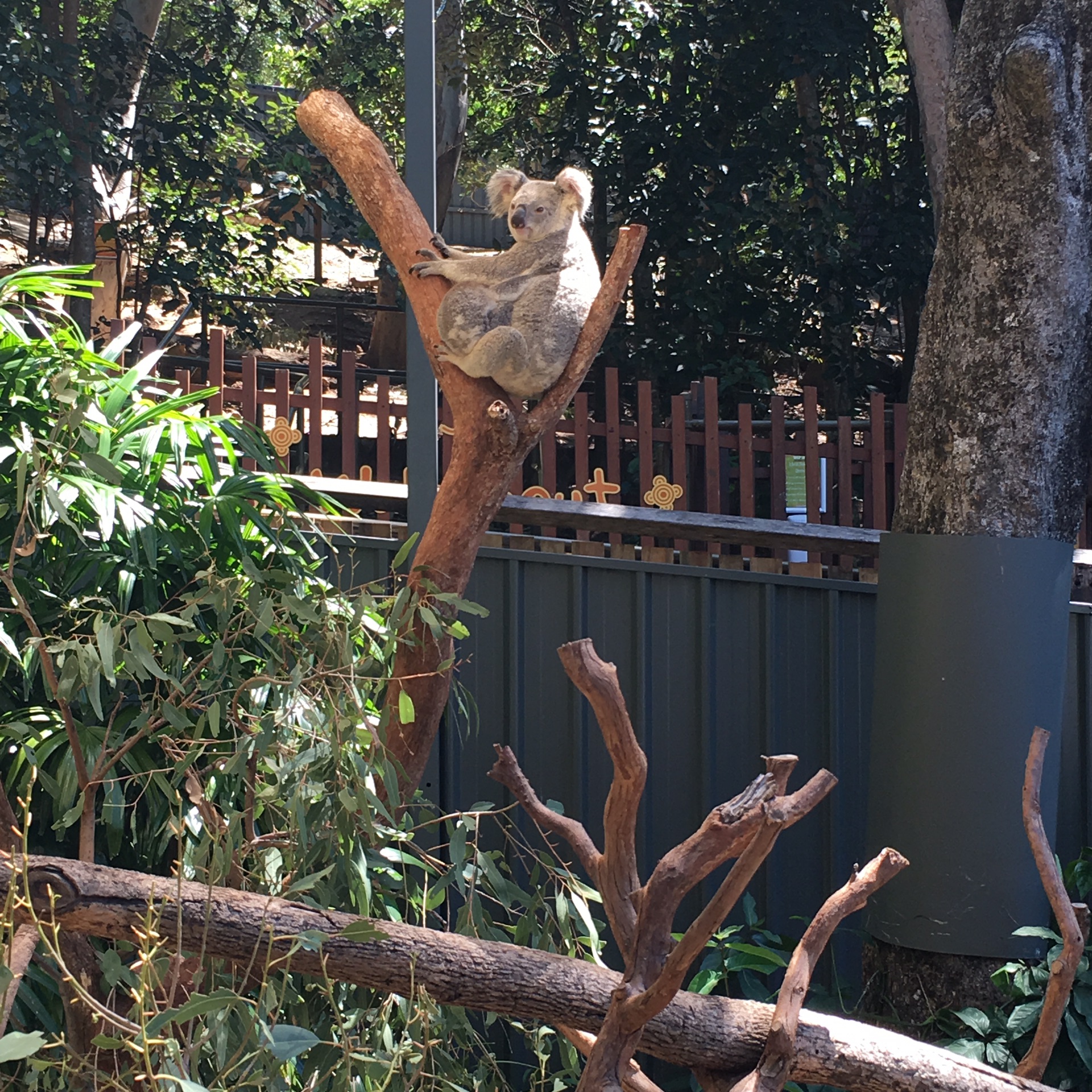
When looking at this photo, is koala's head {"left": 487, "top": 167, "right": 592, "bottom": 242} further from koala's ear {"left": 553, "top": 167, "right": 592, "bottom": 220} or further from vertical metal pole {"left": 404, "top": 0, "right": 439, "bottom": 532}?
vertical metal pole {"left": 404, "top": 0, "right": 439, "bottom": 532}

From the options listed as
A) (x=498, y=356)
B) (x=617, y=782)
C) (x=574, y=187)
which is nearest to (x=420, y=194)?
(x=574, y=187)

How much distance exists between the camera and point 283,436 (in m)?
3.39

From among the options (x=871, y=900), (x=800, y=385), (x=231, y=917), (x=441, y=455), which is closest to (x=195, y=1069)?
(x=231, y=917)

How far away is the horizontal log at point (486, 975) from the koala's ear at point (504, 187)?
88.8 inches

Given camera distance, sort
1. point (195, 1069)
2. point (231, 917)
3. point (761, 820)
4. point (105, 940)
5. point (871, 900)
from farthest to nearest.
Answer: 1. point (871, 900)
2. point (105, 940)
3. point (195, 1069)
4. point (231, 917)
5. point (761, 820)

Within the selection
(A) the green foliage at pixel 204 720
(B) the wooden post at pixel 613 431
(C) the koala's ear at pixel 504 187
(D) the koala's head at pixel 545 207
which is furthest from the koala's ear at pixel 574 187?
(A) the green foliage at pixel 204 720

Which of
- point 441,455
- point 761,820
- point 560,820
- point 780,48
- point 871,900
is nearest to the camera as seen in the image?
point 761,820

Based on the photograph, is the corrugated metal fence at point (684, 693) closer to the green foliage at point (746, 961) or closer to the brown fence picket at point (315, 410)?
the green foliage at point (746, 961)

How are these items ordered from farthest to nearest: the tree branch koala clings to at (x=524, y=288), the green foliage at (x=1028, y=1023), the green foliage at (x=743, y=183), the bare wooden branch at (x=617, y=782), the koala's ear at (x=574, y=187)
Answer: the green foliage at (x=743, y=183) → the koala's ear at (x=574, y=187) → the tree branch koala clings to at (x=524, y=288) → the green foliage at (x=1028, y=1023) → the bare wooden branch at (x=617, y=782)

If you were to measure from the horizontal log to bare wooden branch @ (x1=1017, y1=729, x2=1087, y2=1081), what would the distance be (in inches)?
Result: 3.3

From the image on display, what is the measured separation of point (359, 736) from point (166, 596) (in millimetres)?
695

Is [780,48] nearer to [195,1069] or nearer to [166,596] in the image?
[166,596]

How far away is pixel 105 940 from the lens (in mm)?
2211

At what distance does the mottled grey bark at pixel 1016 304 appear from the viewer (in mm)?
2670
